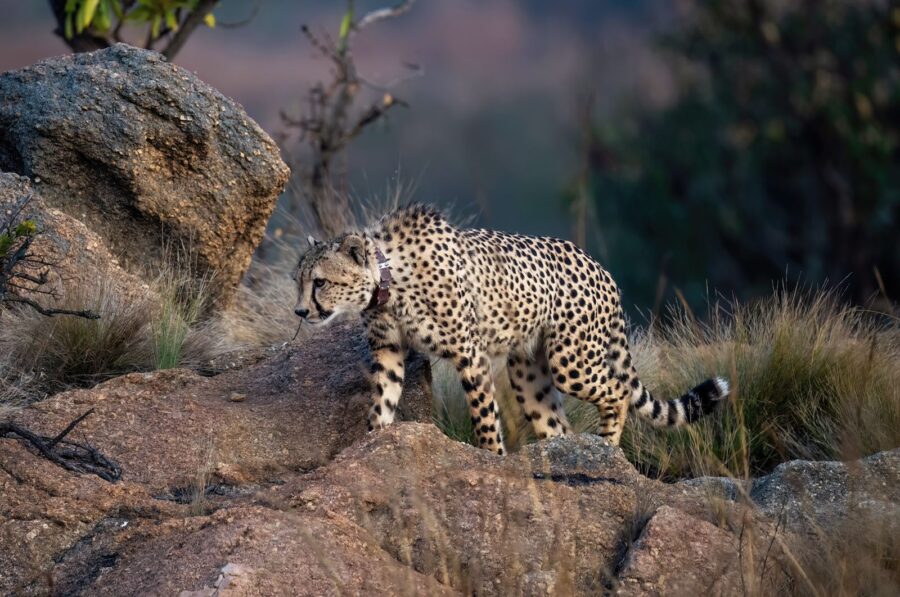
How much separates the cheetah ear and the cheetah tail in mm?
1500

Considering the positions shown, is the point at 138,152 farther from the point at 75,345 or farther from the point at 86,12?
the point at 86,12

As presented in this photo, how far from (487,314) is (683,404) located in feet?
3.34

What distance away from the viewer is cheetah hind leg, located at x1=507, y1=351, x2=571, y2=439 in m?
5.76

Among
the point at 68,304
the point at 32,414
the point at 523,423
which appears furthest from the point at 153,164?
the point at 523,423

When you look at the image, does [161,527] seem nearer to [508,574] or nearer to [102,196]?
[508,574]

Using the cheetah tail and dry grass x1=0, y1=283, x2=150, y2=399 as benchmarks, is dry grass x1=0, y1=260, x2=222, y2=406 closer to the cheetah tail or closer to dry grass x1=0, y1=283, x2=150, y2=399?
dry grass x1=0, y1=283, x2=150, y2=399

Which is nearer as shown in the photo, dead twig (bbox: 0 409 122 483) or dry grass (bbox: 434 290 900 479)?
dead twig (bbox: 0 409 122 483)

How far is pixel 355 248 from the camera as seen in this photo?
5.06 meters

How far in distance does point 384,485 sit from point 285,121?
5646mm

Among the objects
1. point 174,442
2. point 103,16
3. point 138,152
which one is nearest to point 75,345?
point 138,152

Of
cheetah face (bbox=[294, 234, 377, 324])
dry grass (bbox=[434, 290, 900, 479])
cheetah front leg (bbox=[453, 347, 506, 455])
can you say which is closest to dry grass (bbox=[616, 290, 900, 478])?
dry grass (bbox=[434, 290, 900, 479])

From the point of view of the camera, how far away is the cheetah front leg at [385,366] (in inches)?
201

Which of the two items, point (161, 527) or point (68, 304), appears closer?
point (161, 527)

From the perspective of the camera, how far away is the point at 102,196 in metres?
6.09
